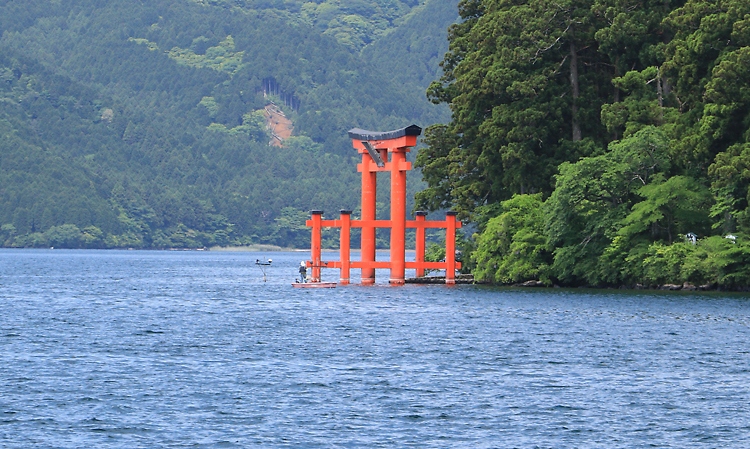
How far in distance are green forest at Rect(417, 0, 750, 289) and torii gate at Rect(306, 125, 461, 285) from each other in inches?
127

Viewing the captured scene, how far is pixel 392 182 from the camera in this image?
221 feet

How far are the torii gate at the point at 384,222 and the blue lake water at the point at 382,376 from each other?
11.7 meters

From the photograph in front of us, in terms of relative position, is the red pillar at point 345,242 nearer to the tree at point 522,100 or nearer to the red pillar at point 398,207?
the red pillar at point 398,207

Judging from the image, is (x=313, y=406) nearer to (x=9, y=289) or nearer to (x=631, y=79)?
(x=631, y=79)

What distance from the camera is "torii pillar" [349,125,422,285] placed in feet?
215

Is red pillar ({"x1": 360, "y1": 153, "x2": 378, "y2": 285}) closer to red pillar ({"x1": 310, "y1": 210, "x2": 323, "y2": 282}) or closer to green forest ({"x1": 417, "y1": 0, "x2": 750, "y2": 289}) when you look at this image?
red pillar ({"x1": 310, "y1": 210, "x2": 323, "y2": 282})

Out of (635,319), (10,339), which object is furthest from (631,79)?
(10,339)

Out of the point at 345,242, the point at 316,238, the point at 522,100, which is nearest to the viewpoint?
the point at 316,238

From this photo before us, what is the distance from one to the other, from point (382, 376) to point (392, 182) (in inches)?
1524

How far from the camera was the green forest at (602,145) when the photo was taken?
189ft

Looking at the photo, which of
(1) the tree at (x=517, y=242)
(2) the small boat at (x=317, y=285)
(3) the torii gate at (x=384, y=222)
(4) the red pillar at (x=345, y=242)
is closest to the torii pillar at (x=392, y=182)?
(3) the torii gate at (x=384, y=222)

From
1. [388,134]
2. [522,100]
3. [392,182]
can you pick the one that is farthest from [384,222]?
[522,100]

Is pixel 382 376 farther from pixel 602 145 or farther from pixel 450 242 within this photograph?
pixel 602 145

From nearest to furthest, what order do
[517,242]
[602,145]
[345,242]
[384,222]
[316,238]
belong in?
[384,222] → [517,242] → [316,238] → [345,242] → [602,145]
